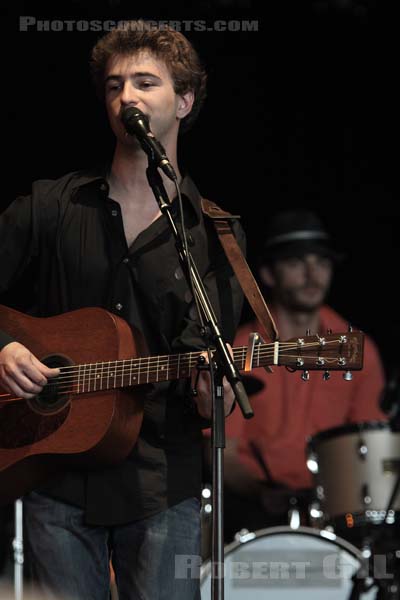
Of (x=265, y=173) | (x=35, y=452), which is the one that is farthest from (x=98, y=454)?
(x=265, y=173)

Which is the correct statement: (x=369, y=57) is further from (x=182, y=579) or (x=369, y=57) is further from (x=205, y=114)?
A: (x=182, y=579)

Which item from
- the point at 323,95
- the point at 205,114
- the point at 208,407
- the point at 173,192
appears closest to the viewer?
the point at 208,407

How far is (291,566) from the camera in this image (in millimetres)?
4410

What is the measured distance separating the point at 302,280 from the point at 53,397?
10.3 ft

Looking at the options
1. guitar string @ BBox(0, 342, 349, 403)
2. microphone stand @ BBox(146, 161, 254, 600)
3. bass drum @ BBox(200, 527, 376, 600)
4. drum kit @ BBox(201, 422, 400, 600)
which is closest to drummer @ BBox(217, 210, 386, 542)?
drum kit @ BBox(201, 422, 400, 600)

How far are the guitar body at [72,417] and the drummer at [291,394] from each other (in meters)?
2.35

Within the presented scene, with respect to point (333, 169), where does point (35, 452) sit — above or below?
below

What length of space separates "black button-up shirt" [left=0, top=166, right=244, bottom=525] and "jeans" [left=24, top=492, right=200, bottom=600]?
0.14ft

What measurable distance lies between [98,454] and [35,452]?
0.20 meters

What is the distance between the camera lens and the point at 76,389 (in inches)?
117

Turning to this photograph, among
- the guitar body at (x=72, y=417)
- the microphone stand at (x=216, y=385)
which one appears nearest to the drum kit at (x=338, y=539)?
the guitar body at (x=72, y=417)

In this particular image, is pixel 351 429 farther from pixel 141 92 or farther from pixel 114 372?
pixel 141 92

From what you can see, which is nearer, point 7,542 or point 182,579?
point 182,579

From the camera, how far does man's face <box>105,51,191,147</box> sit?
10.1 feet
